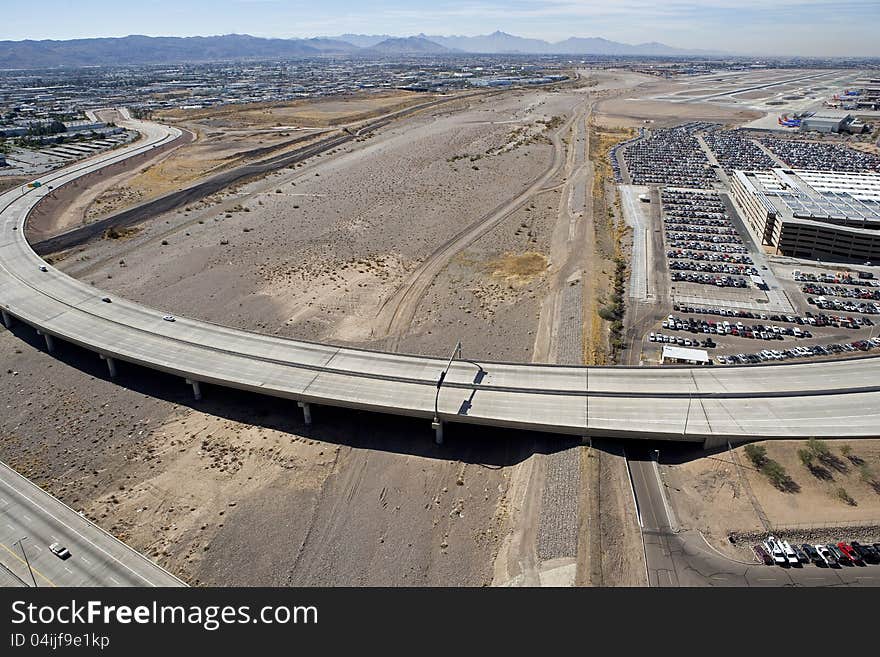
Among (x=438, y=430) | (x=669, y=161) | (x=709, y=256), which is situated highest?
(x=669, y=161)

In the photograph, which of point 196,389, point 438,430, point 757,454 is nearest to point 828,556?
point 757,454

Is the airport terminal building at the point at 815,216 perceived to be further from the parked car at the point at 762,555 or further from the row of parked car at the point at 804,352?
the parked car at the point at 762,555

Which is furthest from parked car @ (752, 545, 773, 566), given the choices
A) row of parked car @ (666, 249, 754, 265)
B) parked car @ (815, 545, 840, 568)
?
row of parked car @ (666, 249, 754, 265)

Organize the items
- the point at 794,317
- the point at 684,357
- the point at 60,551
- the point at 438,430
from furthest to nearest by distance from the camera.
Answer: the point at 794,317 < the point at 684,357 < the point at 438,430 < the point at 60,551

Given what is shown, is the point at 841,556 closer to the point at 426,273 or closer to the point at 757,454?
the point at 757,454

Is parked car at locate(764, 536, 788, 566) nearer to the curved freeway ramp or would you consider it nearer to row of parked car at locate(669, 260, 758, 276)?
the curved freeway ramp

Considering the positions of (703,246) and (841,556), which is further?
(703,246)
